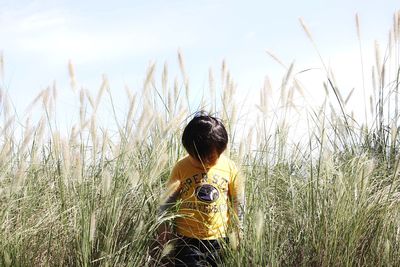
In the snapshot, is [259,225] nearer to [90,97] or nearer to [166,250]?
[166,250]

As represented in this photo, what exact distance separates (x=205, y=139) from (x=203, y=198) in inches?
10.0

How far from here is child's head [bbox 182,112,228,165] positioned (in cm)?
279

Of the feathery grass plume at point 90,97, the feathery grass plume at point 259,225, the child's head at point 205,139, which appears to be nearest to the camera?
the feathery grass plume at point 259,225

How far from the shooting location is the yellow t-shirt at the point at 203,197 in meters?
2.80

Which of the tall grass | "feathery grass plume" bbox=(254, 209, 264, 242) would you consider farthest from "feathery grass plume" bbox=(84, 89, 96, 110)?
"feathery grass plume" bbox=(254, 209, 264, 242)

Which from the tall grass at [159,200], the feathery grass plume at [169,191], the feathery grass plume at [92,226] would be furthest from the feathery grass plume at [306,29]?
the feathery grass plume at [92,226]

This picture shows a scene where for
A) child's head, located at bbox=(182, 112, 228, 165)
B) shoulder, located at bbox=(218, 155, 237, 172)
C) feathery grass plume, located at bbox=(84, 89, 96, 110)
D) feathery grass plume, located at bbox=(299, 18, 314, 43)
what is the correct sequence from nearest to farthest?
child's head, located at bbox=(182, 112, 228, 165), shoulder, located at bbox=(218, 155, 237, 172), feathery grass plume, located at bbox=(84, 89, 96, 110), feathery grass plume, located at bbox=(299, 18, 314, 43)

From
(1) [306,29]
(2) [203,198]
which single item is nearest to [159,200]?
(2) [203,198]

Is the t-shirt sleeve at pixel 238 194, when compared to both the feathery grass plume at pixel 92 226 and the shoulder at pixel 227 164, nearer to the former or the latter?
the shoulder at pixel 227 164

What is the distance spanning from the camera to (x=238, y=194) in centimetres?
285

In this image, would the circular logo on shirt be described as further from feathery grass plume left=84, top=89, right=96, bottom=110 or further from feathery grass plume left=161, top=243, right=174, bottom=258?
feathery grass plume left=84, top=89, right=96, bottom=110

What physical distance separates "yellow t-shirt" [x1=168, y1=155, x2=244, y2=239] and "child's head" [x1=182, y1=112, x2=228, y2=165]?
6 centimetres

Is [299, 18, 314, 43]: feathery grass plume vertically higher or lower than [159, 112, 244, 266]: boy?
higher

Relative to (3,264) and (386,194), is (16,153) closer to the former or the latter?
(3,264)
